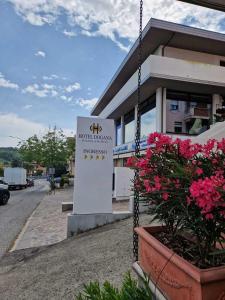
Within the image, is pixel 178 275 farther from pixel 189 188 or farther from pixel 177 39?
pixel 177 39

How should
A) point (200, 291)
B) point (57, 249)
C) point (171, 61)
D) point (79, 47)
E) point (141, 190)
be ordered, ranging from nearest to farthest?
point (200, 291), point (141, 190), point (57, 249), point (79, 47), point (171, 61)

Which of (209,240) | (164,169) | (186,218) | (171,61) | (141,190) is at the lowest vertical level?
(209,240)

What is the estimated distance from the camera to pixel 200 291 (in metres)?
1.67

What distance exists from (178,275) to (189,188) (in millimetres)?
657

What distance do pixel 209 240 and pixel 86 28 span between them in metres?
11.0

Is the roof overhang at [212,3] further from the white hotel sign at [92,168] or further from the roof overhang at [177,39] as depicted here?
the roof overhang at [177,39]

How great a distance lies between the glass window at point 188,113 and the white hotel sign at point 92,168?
8.10 metres

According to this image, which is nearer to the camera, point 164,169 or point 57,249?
point 164,169

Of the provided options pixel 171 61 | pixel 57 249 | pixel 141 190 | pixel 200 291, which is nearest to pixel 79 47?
pixel 171 61

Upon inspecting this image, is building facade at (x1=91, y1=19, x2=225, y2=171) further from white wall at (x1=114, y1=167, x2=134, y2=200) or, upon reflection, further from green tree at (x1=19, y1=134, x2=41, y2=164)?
green tree at (x1=19, y1=134, x2=41, y2=164)

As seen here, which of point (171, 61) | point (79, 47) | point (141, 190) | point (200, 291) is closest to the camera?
point (200, 291)

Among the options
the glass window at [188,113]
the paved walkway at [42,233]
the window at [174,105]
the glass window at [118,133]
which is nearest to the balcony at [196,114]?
the glass window at [188,113]

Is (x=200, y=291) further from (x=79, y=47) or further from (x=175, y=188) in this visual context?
(x=79, y=47)

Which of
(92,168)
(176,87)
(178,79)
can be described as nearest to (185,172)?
(92,168)
